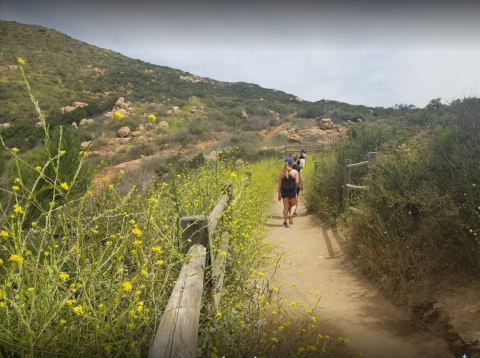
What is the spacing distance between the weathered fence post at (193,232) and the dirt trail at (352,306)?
5.83ft

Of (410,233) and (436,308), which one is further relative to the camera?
(410,233)

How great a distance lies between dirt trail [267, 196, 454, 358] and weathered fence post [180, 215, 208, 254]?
1776 millimetres

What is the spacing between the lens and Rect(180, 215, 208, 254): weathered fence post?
2.29m

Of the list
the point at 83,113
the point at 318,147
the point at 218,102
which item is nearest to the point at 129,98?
the point at 83,113

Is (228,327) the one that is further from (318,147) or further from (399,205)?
(318,147)

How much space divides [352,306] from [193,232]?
2.49 metres

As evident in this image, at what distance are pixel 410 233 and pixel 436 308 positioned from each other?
3.42 ft

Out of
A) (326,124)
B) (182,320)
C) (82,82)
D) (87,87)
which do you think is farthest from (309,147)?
(82,82)

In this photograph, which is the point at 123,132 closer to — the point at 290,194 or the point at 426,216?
the point at 290,194

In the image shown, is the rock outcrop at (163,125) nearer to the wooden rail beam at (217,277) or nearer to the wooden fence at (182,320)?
the wooden rail beam at (217,277)

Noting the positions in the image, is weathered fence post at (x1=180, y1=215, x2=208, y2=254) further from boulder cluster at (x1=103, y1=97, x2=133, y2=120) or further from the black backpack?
boulder cluster at (x1=103, y1=97, x2=133, y2=120)

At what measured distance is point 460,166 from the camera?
12.1ft

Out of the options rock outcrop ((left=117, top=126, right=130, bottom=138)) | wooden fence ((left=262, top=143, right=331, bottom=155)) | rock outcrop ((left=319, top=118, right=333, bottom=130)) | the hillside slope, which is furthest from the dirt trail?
the hillside slope

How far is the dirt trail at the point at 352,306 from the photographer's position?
114 inches
